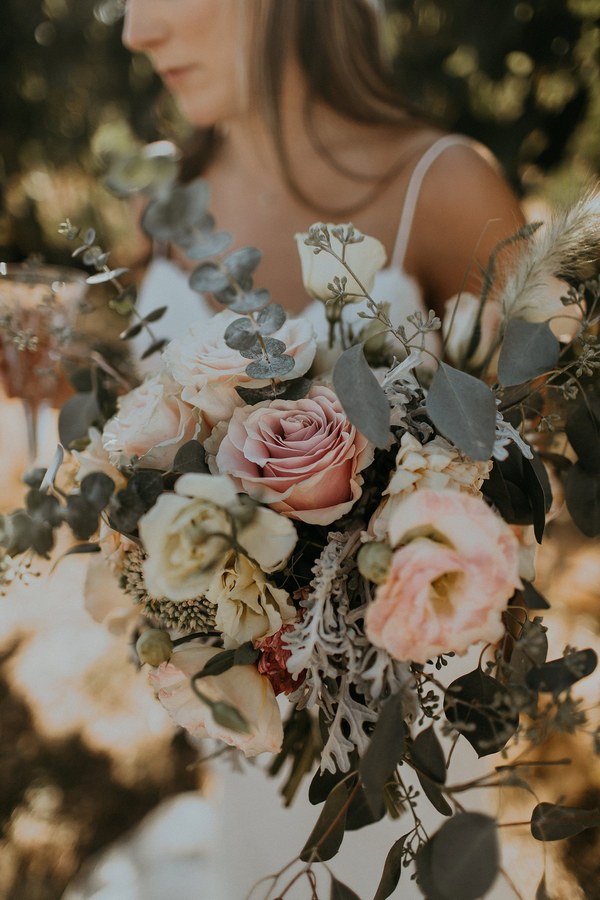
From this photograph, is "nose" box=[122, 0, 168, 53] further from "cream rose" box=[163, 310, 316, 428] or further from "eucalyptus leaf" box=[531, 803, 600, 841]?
"eucalyptus leaf" box=[531, 803, 600, 841]

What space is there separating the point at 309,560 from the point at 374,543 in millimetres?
133

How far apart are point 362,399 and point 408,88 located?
95 centimetres

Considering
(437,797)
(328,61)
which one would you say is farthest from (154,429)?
(328,61)

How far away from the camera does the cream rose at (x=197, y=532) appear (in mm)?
437

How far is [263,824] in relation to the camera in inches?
40.0

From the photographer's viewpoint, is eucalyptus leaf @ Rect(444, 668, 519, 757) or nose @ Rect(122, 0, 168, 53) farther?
nose @ Rect(122, 0, 168, 53)

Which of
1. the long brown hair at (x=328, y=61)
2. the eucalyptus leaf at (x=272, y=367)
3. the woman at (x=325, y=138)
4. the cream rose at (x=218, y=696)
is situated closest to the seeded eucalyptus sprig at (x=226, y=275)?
the eucalyptus leaf at (x=272, y=367)

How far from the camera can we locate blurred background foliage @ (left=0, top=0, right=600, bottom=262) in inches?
47.5

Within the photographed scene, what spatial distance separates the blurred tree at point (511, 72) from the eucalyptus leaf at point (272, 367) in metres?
0.88

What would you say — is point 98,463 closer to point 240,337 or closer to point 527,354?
point 240,337

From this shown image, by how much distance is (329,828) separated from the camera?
0.54m

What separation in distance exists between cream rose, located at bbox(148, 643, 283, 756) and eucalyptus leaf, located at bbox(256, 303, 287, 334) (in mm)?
259

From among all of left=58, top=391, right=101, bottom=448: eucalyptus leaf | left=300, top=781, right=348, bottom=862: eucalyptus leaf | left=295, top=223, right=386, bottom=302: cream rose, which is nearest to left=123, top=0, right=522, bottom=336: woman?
left=295, top=223, right=386, bottom=302: cream rose

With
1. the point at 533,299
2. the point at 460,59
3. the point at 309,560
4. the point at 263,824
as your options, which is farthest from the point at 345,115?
the point at 263,824
